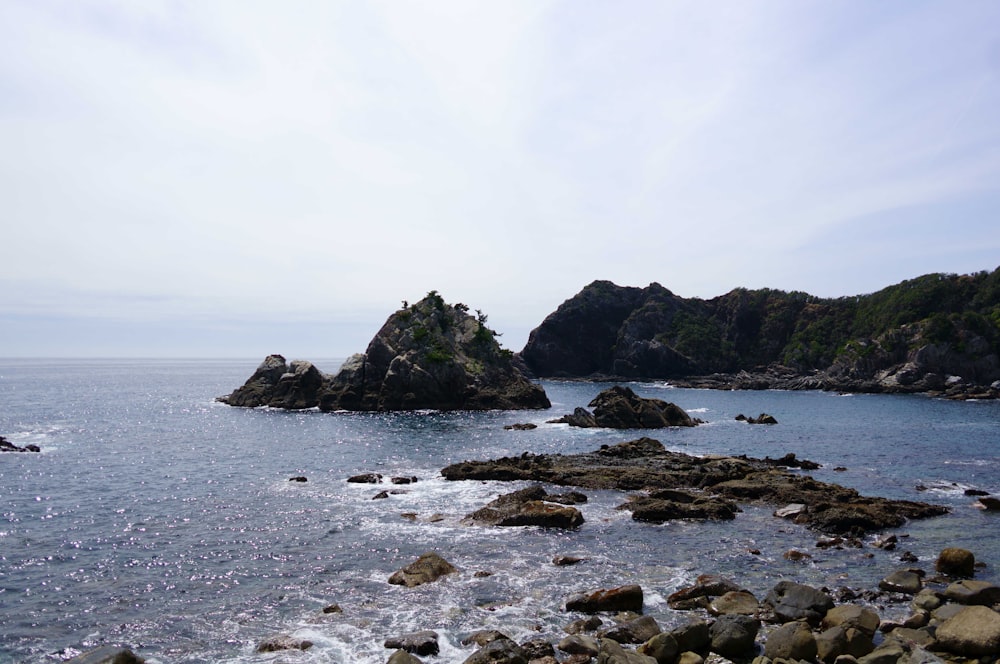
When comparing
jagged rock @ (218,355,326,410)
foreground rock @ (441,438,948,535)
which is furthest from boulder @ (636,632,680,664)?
jagged rock @ (218,355,326,410)

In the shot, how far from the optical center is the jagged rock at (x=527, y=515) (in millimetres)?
35469

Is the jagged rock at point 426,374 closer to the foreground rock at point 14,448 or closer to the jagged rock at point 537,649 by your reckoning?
the foreground rock at point 14,448

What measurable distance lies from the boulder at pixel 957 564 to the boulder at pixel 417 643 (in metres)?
22.4

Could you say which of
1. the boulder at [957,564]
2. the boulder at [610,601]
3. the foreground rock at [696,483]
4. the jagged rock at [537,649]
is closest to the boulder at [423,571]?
the boulder at [610,601]

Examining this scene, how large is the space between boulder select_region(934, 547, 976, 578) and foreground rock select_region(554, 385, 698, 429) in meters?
55.4

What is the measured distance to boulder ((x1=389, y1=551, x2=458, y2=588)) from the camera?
26450 millimetres

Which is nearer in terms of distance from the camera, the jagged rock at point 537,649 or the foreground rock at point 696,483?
the jagged rock at point 537,649

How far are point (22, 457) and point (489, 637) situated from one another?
2294 inches

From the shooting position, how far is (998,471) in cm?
5097

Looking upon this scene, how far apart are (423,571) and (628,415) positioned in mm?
60172

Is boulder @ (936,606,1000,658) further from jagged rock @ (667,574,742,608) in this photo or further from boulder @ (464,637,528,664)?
boulder @ (464,637,528,664)

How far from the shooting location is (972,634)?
19.0 meters

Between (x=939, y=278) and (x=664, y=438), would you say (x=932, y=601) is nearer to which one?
(x=664, y=438)

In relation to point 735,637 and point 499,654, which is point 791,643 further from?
point 499,654
